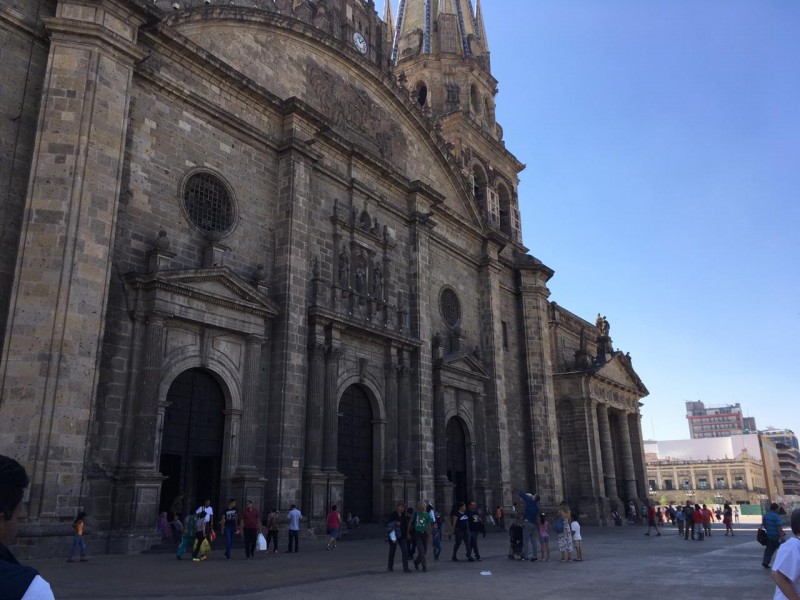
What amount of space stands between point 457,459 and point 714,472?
9097 centimetres

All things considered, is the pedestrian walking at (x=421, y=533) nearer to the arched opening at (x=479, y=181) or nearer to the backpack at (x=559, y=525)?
the backpack at (x=559, y=525)

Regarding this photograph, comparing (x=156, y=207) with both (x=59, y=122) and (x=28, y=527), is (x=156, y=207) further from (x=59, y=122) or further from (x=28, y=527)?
(x=28, y=527)

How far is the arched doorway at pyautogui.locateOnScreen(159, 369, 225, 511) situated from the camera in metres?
16.5

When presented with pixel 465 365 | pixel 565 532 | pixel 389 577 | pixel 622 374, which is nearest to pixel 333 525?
pixel 389 577

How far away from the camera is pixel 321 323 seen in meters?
20.6

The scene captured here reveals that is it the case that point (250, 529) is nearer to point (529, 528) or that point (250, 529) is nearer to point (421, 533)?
point (421, 533)

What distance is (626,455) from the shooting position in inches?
1761

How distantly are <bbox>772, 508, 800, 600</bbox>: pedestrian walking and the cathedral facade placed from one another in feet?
40.8

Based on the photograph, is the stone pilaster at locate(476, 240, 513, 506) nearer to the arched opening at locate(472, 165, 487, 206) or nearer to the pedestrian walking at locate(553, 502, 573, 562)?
the arched opening at locate(472, 165, 487, 206)

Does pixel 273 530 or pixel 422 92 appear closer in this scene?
pixel 273 530

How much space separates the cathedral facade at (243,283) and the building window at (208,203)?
0.06 meters

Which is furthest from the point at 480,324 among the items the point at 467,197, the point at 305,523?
the point at 305,523

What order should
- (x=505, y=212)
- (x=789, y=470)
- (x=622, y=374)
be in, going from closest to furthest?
(x=505, y=212) < (x=622, y=374) < (x=789, y=470)

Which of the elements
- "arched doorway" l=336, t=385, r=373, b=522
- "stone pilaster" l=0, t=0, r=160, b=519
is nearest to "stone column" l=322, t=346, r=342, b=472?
"arched doorway" l=336, t=385, r=373, b=522
